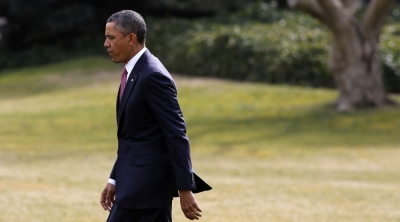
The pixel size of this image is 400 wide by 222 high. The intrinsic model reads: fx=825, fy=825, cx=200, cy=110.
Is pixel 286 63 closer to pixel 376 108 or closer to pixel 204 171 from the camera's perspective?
pixel 376 108

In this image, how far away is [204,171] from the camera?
13430 millimetres

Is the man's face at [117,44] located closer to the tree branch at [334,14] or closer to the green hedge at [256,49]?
the tree branch at [334,14]

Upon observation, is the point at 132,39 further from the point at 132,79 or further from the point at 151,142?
the point at 151,142

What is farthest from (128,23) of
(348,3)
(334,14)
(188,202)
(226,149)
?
(348,3)

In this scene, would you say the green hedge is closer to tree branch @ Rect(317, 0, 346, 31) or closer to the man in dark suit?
tree branch @ Rect(317, 0, 346, 31)

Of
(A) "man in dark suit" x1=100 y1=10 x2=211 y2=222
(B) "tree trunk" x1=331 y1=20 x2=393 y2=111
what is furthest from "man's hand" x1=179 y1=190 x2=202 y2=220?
(B) "tree trunk" x1=331 y1=20 x2=393 y2=111

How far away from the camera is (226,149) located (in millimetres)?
16812

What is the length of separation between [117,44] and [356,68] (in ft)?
51.2

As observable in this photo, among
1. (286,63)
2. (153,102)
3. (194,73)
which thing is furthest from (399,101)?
(153,102)

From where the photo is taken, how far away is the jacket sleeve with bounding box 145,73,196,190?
4590 mm

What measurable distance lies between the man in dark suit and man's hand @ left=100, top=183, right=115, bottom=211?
0.24 metres

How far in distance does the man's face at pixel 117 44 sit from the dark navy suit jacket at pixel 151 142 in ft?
0.31

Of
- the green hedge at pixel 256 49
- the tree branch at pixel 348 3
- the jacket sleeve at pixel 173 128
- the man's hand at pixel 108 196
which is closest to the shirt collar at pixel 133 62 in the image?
the jacket sleeve at pixel 173 128

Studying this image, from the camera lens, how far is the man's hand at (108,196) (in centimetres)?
503
